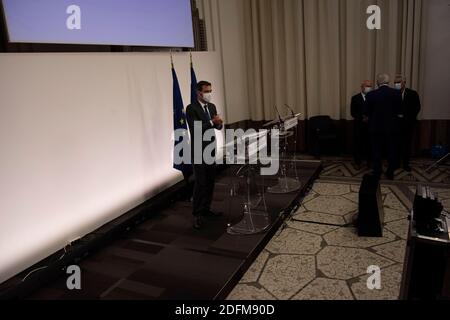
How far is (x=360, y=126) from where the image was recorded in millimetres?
6273

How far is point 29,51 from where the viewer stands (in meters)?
3.17

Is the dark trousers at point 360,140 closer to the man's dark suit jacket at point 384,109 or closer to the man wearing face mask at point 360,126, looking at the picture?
the man wearing face mask at point 360,126

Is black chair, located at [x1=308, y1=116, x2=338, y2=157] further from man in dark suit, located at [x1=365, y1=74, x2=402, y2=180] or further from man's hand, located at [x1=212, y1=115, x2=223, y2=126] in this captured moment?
man's hand, located at [x1=212, y1=115, x2=223, y2=126]

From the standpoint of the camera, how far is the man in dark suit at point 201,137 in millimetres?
3797

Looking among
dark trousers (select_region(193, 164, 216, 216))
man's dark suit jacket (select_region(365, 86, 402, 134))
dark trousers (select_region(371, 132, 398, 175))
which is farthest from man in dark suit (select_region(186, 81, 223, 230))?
dark trousers (select_region(371, 132, 398, 175))

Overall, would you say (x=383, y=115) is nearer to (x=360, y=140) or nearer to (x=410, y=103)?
(x=410, y=103)

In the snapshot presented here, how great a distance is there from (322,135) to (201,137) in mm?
3490

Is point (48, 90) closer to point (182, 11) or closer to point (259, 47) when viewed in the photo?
point (182, 11)

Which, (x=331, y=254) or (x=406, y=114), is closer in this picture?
(x=331, y=254)

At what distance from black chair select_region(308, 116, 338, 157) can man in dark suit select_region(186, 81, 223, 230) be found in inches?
125

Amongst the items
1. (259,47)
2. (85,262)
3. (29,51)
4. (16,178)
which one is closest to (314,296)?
(85,262)

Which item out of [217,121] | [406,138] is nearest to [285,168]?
[406,138]

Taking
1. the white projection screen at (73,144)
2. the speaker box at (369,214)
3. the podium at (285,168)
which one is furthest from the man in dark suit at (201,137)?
the speaker box at (369,214)

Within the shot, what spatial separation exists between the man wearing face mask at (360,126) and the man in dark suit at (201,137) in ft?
10.3
